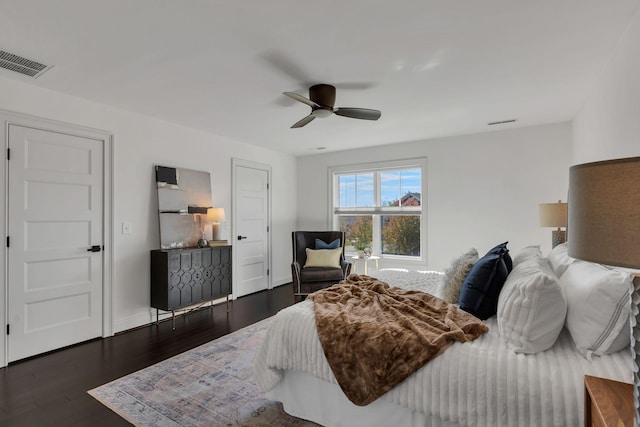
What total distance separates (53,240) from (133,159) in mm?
1154

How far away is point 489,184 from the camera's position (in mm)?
4578

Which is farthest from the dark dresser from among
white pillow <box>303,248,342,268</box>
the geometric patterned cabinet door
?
white pillow <box>303,248,342,268</box>

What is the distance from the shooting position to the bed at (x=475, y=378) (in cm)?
138

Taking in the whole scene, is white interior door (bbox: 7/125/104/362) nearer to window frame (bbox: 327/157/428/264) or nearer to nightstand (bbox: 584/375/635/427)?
window frame (bbox: 327/157/428/264)

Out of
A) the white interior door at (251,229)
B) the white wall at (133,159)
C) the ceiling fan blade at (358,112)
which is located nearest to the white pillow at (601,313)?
the ceiling fan blade at (358,112)

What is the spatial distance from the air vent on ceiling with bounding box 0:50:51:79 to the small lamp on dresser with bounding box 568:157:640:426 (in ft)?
11.3

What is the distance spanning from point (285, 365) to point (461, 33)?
2409 mm

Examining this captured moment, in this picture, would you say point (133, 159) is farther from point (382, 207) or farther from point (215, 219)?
point (382, 207)

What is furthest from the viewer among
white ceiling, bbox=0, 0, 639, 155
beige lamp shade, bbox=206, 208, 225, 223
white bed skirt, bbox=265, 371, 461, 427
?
beige lamp shade, bbox=206, 208, 225, 223

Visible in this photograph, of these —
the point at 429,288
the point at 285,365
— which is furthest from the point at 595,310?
the point at 285,365

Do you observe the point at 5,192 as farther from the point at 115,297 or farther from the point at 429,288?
the point at 429,288

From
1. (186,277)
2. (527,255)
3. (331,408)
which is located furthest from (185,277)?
(527,255)

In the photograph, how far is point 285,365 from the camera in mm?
2023

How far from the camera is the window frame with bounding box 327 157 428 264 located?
16.7 feet
